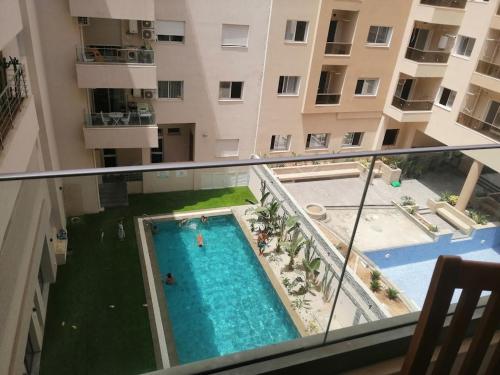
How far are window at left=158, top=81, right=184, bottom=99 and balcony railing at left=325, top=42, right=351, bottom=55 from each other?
461 cm

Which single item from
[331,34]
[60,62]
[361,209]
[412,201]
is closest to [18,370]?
[361,209]

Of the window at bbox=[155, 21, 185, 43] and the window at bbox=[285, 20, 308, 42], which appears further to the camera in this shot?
the window at bbox=[285, 20, 308, 42]

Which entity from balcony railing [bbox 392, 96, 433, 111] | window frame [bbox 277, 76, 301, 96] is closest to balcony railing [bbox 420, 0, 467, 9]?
balcony railing [bbox 392, 96, 433, 111]

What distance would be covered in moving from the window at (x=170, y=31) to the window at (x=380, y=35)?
19.9 feet

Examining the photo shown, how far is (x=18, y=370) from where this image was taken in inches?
114

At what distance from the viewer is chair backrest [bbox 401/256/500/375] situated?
126cm

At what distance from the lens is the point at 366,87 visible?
1435 cm

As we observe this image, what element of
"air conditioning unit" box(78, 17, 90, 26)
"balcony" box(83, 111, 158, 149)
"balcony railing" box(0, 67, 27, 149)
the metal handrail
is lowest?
"balcony" box(83, 111, 158, 149)

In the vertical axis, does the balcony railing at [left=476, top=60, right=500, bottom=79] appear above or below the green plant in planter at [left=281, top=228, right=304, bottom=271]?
above

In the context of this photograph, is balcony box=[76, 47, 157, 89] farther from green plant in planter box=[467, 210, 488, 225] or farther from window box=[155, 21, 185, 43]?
green plant in planter box=[467, 210, 488, 225]

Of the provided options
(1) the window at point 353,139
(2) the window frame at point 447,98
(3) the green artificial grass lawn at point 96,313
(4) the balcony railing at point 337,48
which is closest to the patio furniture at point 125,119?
(4) the balcony railing at point 337,48

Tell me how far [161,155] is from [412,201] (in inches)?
386

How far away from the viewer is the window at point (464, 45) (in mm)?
12859

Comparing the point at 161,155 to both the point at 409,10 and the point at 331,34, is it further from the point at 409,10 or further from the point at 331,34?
the point at 409,10
